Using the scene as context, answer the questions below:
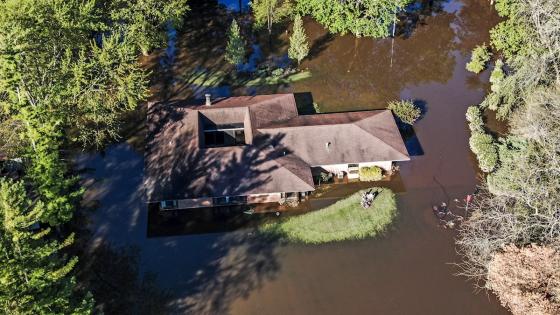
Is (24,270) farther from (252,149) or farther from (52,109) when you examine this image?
(252,149)

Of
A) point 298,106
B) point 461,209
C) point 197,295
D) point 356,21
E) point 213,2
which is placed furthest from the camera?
point 213,2

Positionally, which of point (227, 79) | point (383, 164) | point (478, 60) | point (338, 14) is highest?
point (338, 14)

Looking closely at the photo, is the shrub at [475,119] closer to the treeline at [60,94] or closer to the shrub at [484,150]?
the shrub at [484,150]

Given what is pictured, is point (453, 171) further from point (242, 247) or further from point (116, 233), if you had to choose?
point (116, 233)

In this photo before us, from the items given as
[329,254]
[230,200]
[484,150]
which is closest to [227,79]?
[230,200]

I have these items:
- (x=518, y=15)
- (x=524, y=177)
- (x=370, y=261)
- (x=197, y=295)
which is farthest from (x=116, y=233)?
(x=518, y=15)
